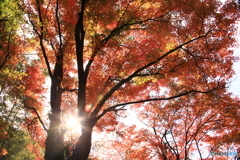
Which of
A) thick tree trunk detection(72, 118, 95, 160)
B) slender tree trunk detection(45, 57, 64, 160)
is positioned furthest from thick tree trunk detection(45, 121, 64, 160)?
thick tree trunk detection(72, 118, 95, 160)

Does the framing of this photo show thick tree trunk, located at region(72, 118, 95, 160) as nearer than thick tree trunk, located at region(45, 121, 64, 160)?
Yes

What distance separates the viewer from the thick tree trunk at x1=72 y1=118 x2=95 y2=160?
19.6ft

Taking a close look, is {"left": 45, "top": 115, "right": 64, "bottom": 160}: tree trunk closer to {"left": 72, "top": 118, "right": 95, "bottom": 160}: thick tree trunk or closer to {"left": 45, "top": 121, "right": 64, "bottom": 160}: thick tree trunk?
{"left": 45, "top": 121, "right": 64, "bottom": 160}: thick tree trunk

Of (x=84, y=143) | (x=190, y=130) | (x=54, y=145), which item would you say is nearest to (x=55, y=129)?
(x=54, y=145)

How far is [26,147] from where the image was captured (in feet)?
78.3

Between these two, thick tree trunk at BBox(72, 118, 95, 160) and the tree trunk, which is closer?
thick tree trunk at BBox(72, 118, 95, 160)

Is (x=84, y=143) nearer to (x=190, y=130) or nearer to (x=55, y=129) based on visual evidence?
(x=55, y=129)

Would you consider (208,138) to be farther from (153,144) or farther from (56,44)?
(56,44)

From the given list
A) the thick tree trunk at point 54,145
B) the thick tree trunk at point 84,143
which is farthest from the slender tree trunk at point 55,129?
the thick tree trunk at point 84,143

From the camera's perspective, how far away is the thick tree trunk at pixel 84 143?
597 cm

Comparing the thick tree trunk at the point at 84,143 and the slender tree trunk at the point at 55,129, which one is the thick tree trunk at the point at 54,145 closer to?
the slender tree trunk at the point at 55,129

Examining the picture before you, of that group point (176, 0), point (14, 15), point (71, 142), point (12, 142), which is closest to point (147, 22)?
point (176, 0)

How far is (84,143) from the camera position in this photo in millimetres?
6102

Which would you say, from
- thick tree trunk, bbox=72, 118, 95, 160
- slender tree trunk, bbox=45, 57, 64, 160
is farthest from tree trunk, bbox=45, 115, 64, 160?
thick tree trunk, bbox=72, 118, 95, 160
